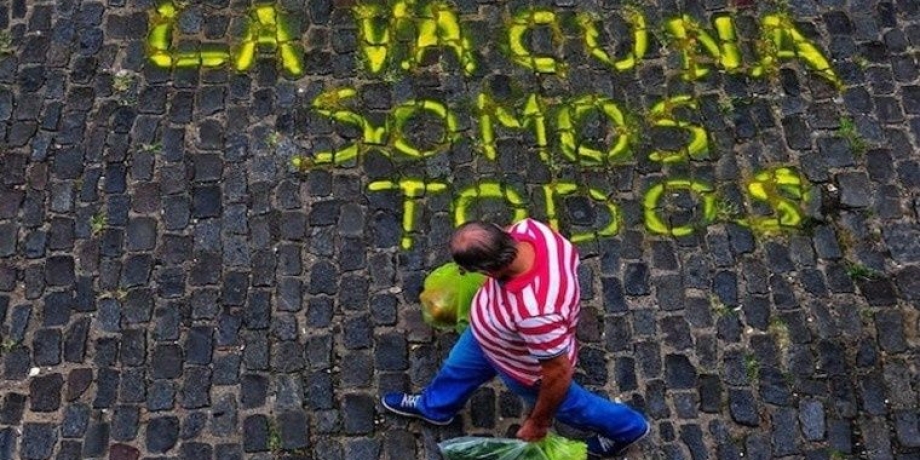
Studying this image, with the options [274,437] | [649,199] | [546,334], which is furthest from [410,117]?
[546,334]

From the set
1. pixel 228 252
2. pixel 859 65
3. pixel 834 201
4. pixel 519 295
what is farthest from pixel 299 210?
pixel 859 65

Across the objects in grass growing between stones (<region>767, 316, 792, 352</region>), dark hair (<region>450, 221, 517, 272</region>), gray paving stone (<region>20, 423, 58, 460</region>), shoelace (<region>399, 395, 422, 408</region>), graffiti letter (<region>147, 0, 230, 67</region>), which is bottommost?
gray paving stone (<region>20, 423, 58, 460</region>)

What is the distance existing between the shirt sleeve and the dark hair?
0.25 m

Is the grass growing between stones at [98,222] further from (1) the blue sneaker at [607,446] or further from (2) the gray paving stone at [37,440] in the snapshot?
(1) the blue sneaker at [607,446]

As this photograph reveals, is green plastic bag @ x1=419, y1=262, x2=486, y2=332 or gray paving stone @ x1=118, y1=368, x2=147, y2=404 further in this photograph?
gray paving stone @ x1=118, y1=368, x2=147, y2=404

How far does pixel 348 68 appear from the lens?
7.02 meters

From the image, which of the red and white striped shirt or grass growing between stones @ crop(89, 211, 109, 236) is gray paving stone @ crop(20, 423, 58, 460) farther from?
the red and white striped shirt

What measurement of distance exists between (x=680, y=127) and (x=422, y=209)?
A: 1.61 metres

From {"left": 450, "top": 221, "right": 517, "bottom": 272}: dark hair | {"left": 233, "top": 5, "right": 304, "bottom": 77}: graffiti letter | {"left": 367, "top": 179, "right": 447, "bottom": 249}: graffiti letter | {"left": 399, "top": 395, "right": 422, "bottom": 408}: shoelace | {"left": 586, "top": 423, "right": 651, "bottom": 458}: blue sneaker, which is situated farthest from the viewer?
{"left": 233, "top": 5, "right": 304, "bottom": 77}: graffiti letter

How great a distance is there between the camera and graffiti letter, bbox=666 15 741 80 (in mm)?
7066

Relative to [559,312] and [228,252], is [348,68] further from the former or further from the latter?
[559,312]

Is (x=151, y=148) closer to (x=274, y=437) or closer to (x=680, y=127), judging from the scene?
(x=274, y=437)

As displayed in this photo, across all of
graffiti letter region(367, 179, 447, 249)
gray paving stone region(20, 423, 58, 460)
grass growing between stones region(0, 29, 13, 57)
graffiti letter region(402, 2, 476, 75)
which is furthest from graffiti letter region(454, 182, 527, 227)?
grass growing between stones region(0, 29, 13, 57)

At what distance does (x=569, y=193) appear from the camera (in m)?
6.54
